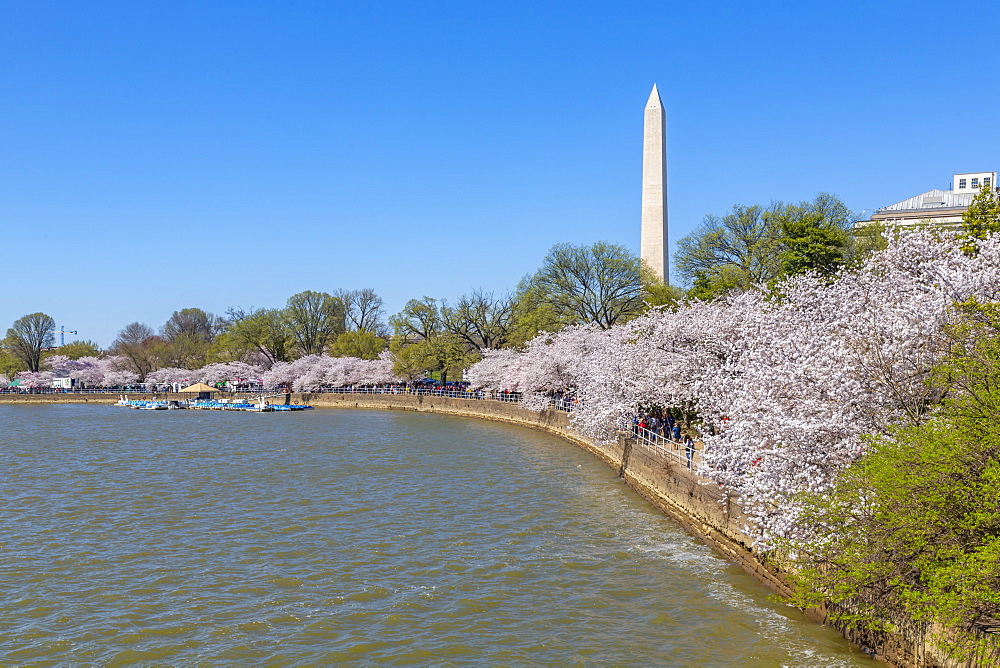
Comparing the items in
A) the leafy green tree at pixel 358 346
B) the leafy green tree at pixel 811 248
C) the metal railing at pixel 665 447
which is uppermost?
the leafy green tree at pixel 811 248

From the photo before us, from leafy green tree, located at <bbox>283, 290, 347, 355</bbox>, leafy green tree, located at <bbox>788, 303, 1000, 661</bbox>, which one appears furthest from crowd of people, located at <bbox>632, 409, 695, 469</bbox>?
leafy green tree, located at <bbox>283, 290, 347, 355</bbox>

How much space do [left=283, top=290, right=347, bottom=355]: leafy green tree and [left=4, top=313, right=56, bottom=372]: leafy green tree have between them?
176 ft

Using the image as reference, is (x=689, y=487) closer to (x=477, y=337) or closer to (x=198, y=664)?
(x=198, y=664)

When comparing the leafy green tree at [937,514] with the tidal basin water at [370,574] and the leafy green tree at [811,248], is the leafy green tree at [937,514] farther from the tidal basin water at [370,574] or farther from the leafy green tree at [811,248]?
the leafy green tree at [811,248]

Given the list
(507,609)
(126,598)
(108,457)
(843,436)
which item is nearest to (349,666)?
(507,609)

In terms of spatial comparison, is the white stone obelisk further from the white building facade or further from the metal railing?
the metal railing

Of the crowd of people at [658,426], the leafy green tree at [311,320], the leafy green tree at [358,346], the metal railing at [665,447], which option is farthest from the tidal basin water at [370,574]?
the leafy green tree at [311,320]

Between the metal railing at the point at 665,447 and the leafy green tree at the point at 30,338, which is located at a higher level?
the leafy green tree at the point at 30,338

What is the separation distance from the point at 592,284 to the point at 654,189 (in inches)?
444

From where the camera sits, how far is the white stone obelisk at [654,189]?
214ft

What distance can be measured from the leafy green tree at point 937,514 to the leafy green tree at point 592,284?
57.3m

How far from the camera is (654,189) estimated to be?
6625 centimetres

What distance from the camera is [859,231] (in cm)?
4769

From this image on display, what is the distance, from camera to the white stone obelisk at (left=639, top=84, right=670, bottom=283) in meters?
65.4
